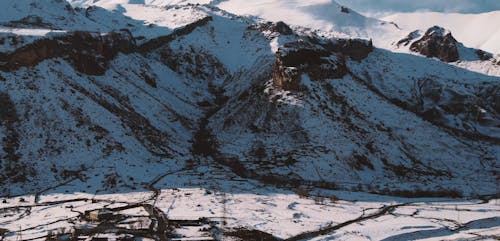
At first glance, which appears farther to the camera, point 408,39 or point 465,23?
point 465,23

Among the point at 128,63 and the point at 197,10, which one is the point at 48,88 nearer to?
the point at 128,63

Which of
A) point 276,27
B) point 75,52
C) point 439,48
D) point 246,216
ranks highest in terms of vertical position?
point 276,27

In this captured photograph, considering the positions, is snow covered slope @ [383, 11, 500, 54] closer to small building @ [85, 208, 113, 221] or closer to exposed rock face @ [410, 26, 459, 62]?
exposed rock face @ [410, 26, 459, 62]

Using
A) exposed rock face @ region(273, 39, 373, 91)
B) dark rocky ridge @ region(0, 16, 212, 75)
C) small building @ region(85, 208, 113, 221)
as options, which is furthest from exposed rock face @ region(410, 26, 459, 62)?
small building @ region(85, 208, 113, 221)

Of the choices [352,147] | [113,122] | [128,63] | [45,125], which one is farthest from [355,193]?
[128,63]

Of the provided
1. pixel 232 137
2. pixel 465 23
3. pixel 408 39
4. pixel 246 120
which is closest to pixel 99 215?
pixel 232 137

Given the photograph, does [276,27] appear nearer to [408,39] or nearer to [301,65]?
[408,39]

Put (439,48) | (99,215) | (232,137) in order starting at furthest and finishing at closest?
(439,48) → (232,137) → (99,215)

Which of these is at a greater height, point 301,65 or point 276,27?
point 276,27
